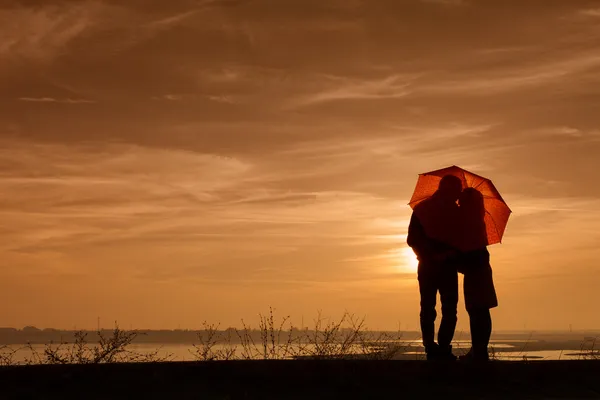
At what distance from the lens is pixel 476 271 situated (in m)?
9.73

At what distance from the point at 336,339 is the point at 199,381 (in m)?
4.19

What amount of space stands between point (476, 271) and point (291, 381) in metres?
2.96

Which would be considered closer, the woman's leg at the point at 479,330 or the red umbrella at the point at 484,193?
the woman's leg at the point at 479,330

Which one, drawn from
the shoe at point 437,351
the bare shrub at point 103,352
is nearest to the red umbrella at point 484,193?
the shoe at point 437,351

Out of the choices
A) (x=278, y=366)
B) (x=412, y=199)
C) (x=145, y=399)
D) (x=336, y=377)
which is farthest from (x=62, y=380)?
(x=412, y=199)

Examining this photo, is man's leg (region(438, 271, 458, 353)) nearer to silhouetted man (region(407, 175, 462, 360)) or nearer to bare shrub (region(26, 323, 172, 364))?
silhouetted man (region(407, 175, 462, 360))

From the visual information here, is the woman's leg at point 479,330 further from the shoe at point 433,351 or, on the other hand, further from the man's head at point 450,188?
the man's head at point 450,188

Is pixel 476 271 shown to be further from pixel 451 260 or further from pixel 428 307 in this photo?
pixel 428 307

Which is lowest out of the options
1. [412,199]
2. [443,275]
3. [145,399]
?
[145,399]

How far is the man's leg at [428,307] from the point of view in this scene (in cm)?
968

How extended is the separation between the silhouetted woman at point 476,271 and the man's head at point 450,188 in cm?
9

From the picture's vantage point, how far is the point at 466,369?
27.8ft

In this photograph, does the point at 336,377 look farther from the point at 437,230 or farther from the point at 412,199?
the point at 412,199

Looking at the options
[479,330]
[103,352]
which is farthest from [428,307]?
[103,352]
